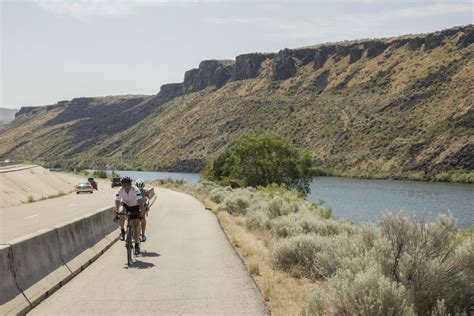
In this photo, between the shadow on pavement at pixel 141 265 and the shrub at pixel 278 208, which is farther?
the shrub at pixel 278 208

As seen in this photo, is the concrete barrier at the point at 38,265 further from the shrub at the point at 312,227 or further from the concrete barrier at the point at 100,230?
the shrub at the point at 312,227

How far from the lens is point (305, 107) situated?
133m

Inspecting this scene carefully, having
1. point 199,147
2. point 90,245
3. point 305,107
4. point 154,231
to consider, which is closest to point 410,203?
point 154,231

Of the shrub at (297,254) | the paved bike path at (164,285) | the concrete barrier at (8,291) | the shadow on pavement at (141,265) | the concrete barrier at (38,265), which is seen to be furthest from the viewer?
the shadow on pavement at (141,265)

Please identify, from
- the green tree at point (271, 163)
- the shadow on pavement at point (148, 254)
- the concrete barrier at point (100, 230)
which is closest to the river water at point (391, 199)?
the green tree at point (271, 163)

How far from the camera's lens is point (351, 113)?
117 m

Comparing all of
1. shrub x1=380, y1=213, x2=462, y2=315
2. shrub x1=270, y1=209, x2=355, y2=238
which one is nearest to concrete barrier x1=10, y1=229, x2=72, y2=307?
shrub x1=380, y1=213, x2=462, y2=315

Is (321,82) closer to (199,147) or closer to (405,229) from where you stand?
(199,147)

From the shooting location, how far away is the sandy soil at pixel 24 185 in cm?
4075

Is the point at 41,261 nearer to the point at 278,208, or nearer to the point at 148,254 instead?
the point at 148,254

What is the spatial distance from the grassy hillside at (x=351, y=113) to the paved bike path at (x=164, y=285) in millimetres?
76739

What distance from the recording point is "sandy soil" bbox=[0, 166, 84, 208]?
134 feet

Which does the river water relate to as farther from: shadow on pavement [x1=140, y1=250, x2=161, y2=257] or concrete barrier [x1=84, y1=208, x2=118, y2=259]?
shadow on pavement [x1=140, y1=250, x2=161, y2=257]

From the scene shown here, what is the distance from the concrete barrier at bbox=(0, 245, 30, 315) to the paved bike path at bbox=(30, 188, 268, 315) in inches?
10.3
